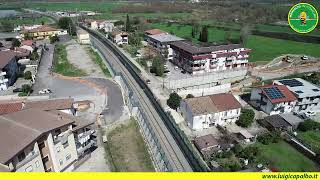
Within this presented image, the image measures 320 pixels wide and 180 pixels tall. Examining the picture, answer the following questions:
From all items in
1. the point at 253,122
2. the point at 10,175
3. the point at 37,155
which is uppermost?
the point at 10,175

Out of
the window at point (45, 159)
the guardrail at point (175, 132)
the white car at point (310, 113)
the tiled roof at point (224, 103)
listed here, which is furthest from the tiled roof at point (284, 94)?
the window at point (45, 159)

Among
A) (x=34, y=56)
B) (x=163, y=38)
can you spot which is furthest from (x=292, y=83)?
(x=34, y=56)

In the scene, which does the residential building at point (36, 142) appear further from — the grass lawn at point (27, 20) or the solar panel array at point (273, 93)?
the grass lawn at point (27, 20)

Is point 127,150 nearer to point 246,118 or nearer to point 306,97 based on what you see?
point 246,118

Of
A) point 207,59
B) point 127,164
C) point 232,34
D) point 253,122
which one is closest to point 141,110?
point 127,164

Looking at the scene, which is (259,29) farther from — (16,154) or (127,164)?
(16,154)

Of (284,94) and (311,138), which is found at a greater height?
(284,94)

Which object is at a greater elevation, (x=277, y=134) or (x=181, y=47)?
(x=181, y=47)
